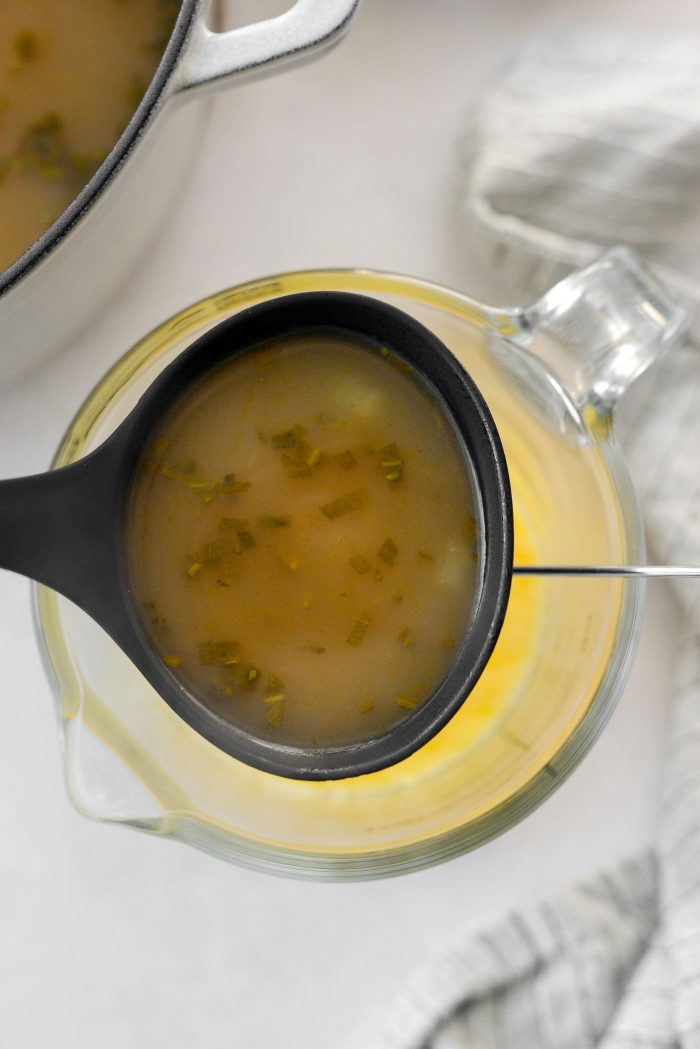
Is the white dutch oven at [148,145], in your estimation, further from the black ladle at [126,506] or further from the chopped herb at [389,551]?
the chopped herb at [389,551]

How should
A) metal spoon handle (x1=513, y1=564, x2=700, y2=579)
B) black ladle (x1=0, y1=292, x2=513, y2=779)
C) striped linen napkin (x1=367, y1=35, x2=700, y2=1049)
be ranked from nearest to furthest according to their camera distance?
black ladle (x1=0, y1=292, x2=513, y2=779) < metal spoon handle (x1=513, y1=564, x2=700, y2=579) < striped linen napkin (x1=367, y1=35, x2=700, y2=1049)

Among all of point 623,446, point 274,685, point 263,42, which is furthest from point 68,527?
point 623,446

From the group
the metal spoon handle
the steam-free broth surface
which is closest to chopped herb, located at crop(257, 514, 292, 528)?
the steam-free broth surface

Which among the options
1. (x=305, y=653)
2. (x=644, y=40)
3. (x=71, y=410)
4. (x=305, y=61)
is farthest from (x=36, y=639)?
(x=644, y=40)

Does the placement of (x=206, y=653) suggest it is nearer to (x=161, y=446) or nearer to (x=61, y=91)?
(x=161, y=446)

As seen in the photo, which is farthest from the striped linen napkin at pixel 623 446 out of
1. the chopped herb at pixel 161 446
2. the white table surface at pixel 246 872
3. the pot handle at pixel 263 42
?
the chopped herb at pixel 161 446

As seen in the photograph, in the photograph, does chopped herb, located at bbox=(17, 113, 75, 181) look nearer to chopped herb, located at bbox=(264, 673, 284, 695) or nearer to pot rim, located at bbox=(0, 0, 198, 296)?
pot rim, located at bbox=(0, 0, 198, 296)
